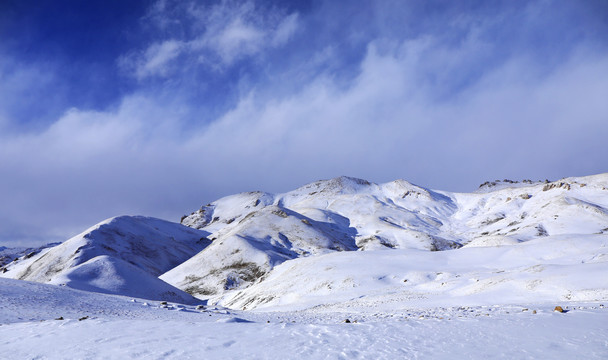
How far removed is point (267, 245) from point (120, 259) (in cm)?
6264

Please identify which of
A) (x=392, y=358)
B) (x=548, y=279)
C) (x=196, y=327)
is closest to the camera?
(x=392, y=358)

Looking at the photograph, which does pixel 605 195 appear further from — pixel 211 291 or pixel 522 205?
pixel 211 291

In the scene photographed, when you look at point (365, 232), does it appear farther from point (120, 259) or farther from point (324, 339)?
point (324, 339)

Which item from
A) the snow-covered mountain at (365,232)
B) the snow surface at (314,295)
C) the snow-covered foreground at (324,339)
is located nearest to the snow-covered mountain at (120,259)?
the snow surface at (314,295)

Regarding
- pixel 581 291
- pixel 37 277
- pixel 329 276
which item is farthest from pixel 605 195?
pixel 37 277

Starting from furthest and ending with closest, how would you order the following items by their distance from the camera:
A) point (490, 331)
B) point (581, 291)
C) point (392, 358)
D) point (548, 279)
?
point (548, 279) < point (581, 291) < point (490, 331) < point (392, 358)

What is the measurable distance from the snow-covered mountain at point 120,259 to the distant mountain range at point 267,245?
0.20 m

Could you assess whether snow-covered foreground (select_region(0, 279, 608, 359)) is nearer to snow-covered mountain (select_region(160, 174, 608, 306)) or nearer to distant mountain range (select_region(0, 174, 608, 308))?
distant mountain range (select_region(0, 174, 608, 308))

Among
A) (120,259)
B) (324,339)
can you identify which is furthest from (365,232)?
(324,339)

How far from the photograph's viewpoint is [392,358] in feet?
31.8

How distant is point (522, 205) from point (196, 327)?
20402 cm

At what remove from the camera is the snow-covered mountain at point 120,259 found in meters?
52.1

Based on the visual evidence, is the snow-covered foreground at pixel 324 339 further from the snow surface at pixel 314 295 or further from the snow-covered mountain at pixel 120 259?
the snow-covered mountain at pixel 120 259

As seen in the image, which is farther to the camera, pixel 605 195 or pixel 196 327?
pixel 605 195
